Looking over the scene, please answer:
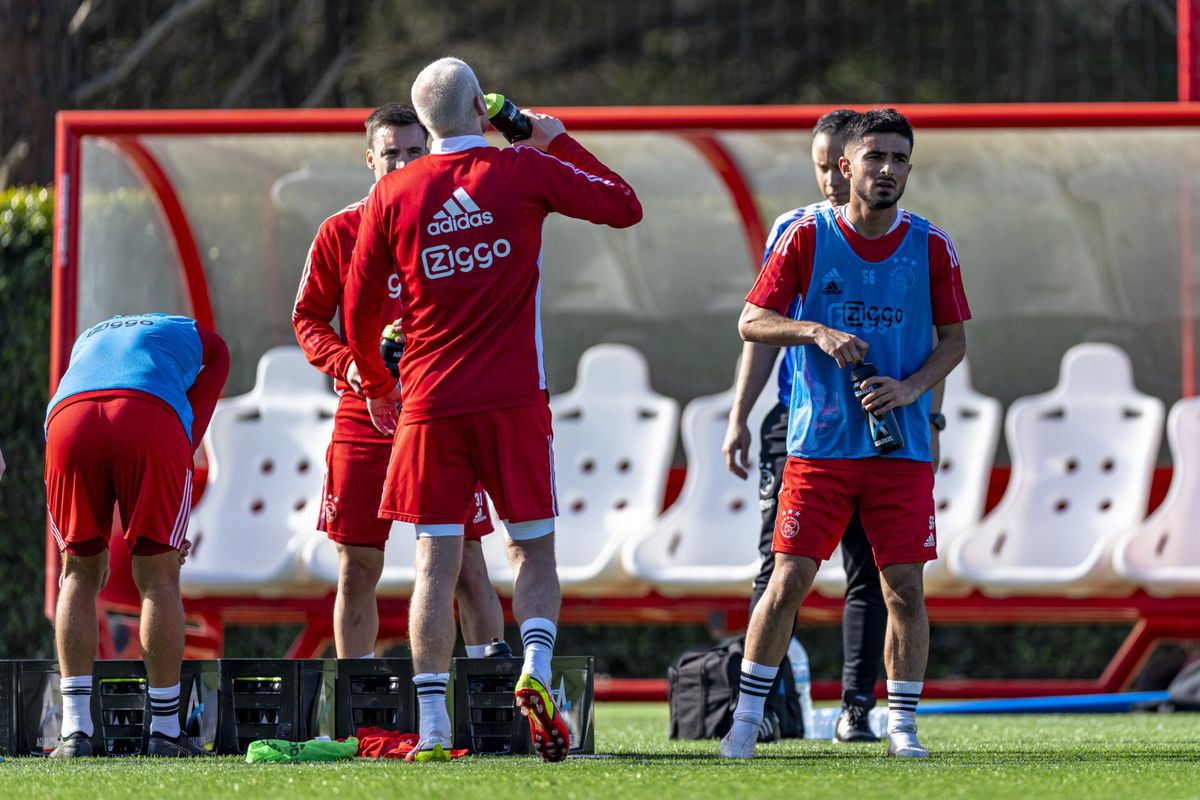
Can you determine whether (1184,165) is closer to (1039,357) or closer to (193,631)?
(1039,357)

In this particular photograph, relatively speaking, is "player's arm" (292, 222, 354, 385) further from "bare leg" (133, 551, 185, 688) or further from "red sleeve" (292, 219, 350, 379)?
"bare leg" (133, 551, 185, 688)

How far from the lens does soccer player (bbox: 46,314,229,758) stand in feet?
17.6

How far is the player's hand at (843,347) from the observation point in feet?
16.5

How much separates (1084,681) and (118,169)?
15.7 ft

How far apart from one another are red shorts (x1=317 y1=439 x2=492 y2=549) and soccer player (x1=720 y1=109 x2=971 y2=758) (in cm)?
103

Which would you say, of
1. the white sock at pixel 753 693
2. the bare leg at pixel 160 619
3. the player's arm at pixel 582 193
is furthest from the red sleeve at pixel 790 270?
the bare leg at pixel 160 619

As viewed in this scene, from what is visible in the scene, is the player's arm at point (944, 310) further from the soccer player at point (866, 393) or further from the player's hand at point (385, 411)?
the player's hand at point (385, 411)

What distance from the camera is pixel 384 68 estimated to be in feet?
42.8

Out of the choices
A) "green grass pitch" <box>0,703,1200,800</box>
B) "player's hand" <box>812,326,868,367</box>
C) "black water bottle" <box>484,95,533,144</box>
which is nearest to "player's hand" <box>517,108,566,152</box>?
"black water bottle" <box>484,95,533,144</box>

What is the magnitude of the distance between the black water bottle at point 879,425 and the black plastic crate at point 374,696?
1.34 meters

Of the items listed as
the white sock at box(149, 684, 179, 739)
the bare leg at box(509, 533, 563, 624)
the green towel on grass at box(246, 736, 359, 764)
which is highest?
the bare leg at box(509, 533, 563, 624)

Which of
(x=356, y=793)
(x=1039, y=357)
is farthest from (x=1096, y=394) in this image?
(x=356, y=793)

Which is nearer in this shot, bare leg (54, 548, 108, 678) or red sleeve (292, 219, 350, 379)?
bare leg (54, 548, 108, 678)

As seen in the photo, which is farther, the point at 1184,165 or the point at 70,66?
the point at 70,66
